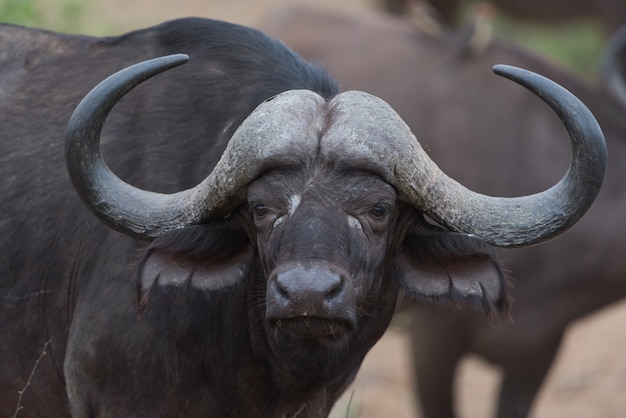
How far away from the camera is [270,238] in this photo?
4.31 meters

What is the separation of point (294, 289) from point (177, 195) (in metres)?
0.70

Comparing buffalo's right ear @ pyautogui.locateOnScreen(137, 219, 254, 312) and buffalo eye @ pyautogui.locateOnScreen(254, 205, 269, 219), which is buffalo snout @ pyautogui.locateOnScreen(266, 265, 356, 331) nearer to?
buffalo eye @ pyautogui.locateOnScreen(254, 205, 269, 219)

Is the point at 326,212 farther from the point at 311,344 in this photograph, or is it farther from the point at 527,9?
the point at 527,9

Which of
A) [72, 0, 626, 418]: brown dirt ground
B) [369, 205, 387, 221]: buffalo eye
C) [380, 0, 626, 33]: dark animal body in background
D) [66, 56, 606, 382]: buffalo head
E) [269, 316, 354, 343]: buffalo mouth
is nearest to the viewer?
[269, 316, 354, 343]: buffalo mouth

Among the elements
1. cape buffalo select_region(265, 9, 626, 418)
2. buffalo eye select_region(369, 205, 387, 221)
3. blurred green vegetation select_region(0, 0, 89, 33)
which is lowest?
cape buffalo select_region(265, 9, 626, 418)

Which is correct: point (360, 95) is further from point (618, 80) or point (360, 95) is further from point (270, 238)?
point (618, 80)

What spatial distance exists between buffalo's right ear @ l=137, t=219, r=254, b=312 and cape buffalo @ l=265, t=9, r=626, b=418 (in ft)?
13.7

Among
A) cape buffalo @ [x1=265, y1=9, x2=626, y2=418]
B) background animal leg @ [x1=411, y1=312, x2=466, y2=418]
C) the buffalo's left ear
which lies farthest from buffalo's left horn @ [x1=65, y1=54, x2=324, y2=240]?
background animal leg @ [x1=411, y1=312, x2=466, y2=418]

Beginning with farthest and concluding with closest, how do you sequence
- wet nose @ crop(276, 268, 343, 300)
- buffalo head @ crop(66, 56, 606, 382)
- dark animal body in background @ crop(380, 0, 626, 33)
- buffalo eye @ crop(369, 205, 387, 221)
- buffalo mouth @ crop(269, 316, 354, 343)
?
dark animal body in background @ crop(380, 0, 626, 33) < buffalo eye @ crop(369, 205, 387, 221) < buffalo head @ crop(66, 56, 606, 382) < buffalo mouth @ crop(269, 316, 354, 343) < wet nose @ crop(276, 268, 343, 300)

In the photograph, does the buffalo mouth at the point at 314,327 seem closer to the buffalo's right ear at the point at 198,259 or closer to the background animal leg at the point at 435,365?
the buffalo's right ear at the point at 198,259

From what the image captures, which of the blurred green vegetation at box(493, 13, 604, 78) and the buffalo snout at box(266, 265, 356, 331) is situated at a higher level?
the buffalo snout at box(266, 265, 356, 331)

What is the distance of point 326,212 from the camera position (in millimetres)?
4211

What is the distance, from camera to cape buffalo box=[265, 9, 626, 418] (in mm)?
8844

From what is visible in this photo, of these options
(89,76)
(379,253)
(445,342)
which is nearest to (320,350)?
(379,253)
